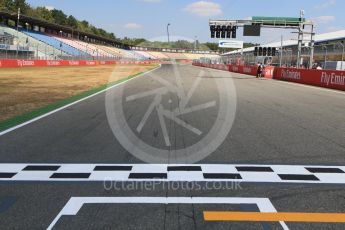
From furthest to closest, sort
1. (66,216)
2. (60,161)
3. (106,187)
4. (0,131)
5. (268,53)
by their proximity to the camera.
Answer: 1. (268,53)
2. (0,131)
3. (60,161)
4. (106,187)
5. (66,216)

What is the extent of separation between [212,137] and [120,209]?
13.7 feet

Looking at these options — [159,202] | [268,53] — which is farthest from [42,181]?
[268,53]

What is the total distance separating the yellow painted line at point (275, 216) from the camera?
4.06m

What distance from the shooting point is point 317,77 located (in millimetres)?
27859

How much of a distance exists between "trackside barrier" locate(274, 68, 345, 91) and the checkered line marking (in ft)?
65.5

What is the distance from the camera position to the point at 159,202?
178 inches

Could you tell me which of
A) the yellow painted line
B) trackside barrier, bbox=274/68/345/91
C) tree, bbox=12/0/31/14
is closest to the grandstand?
tree, bbox=12/0/31/14

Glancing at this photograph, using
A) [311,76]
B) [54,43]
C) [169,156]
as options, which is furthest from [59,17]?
[169,156]

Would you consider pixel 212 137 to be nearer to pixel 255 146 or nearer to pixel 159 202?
pixel 255 146

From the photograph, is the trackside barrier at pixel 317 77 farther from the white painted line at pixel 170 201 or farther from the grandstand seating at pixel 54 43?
the grandstand seating at pixel 54 43

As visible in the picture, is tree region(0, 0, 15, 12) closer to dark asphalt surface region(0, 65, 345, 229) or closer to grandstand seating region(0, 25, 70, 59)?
grandstand seating region(0, 25, 70, 59)

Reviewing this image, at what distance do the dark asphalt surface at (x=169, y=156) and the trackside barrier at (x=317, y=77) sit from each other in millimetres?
12818

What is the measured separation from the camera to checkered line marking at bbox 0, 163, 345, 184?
17.8 ft

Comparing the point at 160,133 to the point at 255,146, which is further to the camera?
the point at 160,133
